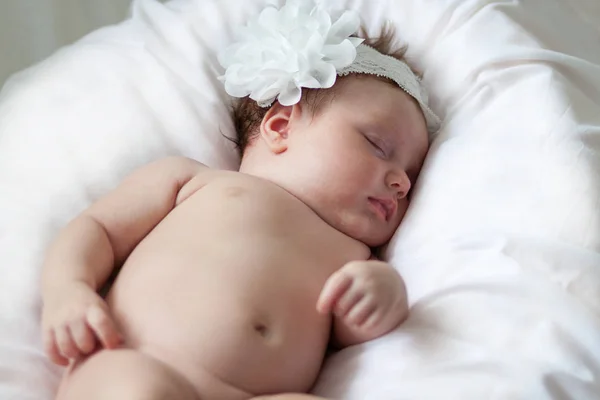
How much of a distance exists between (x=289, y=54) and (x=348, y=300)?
388mm

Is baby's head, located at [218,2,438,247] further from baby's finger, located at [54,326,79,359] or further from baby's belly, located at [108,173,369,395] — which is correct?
baby's finger, located at [54,326,79,359]

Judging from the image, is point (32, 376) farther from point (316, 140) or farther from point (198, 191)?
point (316, 140)

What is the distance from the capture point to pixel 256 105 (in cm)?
109

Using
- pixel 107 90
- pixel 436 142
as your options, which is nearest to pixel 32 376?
pixel 107 90

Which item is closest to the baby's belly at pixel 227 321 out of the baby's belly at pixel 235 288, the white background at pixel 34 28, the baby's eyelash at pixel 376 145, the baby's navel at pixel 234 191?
the baby's belly at pixel 235 288

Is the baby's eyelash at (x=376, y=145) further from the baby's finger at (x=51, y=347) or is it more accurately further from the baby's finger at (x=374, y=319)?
the baby's finger at (x=51, y=347)

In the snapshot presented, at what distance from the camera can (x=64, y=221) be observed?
931 millimetres

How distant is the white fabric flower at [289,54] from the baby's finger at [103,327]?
15.7 inches

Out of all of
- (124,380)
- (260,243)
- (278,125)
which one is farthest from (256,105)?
(124,380)

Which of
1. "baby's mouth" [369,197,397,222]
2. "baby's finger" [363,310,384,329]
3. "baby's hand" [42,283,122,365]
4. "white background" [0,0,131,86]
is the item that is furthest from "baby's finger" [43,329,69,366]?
"white background" [0,0,131,86]

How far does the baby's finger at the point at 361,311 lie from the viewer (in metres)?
0.74

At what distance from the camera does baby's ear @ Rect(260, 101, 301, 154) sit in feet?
3.29

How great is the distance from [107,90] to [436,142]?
481mm

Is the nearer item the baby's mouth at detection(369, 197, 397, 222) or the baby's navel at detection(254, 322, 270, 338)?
the baby's navel at detection(254, 322, 270, 338)
